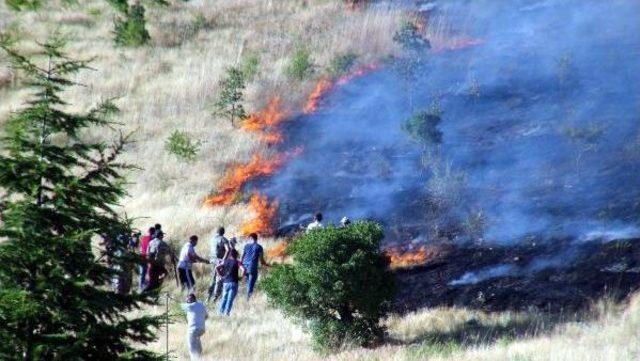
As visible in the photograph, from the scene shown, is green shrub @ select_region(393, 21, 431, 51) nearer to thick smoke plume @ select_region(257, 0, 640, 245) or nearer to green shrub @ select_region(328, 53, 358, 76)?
thick smoke plume @ select_region(257, 0, 640, 245)

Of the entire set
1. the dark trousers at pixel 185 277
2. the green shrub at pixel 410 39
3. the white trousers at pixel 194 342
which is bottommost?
the white trousers at pixel 194 342

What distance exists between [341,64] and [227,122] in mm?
5152

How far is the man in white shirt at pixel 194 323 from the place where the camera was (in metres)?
12.3

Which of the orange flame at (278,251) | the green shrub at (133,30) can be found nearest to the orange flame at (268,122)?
the orange flame at (278,251)

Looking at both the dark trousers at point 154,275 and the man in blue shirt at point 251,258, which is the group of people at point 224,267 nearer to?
Result: the man in blue shirt at point 251,258

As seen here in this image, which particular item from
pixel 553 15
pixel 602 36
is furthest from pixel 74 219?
pixel 553 15

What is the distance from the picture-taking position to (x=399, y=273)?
17.7 meters

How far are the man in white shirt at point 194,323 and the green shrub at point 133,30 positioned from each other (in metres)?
28.9

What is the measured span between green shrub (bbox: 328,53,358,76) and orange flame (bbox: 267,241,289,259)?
13.2m

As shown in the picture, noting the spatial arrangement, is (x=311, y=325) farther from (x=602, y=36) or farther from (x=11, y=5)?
(x=11, y=5)

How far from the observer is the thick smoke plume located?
19.2 meters

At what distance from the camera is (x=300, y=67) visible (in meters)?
33.1

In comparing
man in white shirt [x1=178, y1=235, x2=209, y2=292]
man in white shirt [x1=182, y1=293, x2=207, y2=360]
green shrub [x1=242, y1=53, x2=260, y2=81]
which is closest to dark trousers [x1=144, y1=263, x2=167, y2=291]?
man in white shirt [x1=178, y1=235, x2=209, y2=292]

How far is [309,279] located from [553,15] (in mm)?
26023
